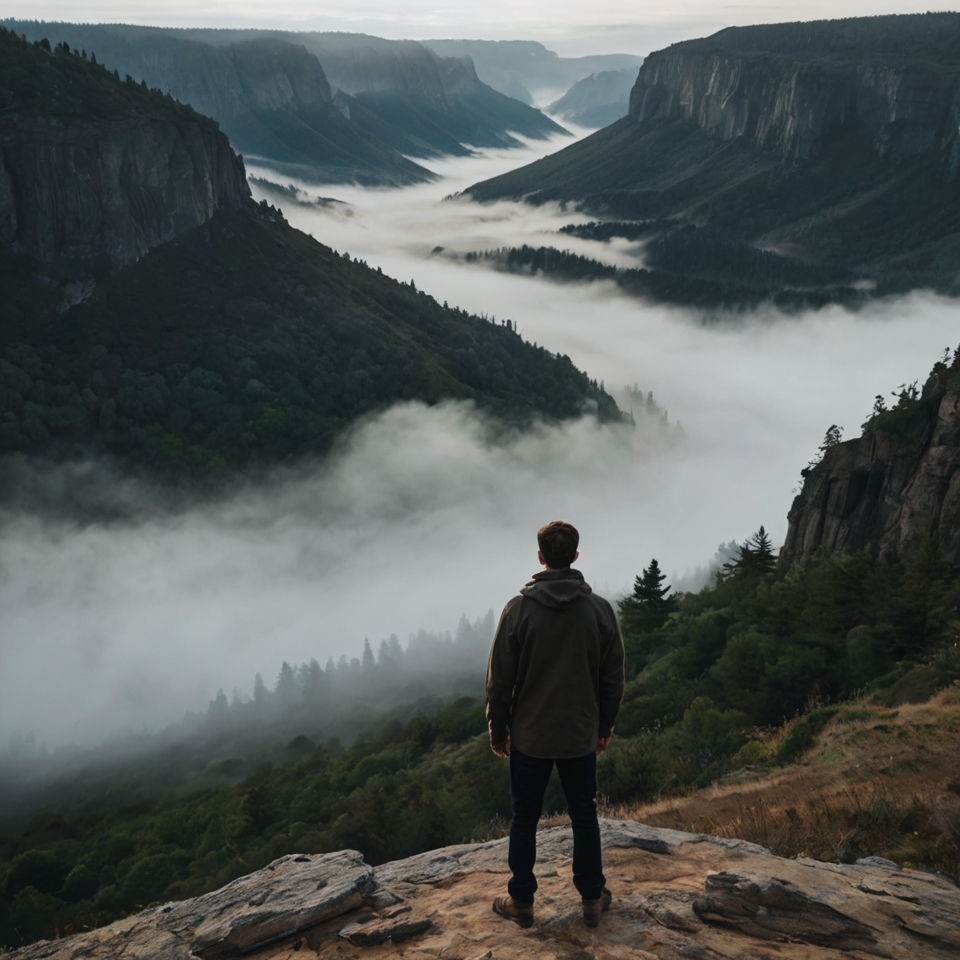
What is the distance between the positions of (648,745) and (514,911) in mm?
13656

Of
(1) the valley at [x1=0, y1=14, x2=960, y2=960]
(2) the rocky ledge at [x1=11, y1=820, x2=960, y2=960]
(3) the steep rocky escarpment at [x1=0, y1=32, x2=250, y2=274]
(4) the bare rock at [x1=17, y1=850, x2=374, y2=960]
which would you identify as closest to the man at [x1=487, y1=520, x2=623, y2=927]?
(2) the rocky ledge at [x1=11, y1=820, x2=960, y2=960]

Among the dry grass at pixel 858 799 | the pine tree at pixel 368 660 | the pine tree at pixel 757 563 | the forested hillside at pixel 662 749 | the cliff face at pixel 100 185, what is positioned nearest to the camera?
the dry grass at pixel 858 799

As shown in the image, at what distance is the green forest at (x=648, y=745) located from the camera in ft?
67.2

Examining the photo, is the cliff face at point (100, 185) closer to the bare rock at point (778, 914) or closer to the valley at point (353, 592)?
the valley at point (353, 592)

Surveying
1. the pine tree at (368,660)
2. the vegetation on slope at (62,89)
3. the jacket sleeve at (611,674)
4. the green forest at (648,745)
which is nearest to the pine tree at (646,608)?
the green forest at (648,745)

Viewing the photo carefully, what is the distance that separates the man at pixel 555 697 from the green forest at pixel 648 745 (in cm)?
501

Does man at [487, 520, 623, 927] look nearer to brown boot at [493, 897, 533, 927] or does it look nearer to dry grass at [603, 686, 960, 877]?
brown boot at [493, 897, 533, 927]

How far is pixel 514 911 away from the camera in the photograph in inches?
353

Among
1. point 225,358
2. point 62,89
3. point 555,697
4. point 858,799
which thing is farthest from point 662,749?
point 62,89

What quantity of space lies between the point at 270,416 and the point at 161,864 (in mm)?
74017

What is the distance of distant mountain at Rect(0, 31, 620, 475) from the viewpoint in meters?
104

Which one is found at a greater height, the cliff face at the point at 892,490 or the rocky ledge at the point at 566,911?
the cliff face at the point at 892,490

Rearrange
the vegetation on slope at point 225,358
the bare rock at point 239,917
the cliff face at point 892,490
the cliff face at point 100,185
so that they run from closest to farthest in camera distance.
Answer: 1. the bare rock at point 239,917
2. the cliff face at point 892,490
3. the vegetation on slope at point 225,358
4. the cliff face at point 100,185

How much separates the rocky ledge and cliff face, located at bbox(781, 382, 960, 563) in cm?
2452
